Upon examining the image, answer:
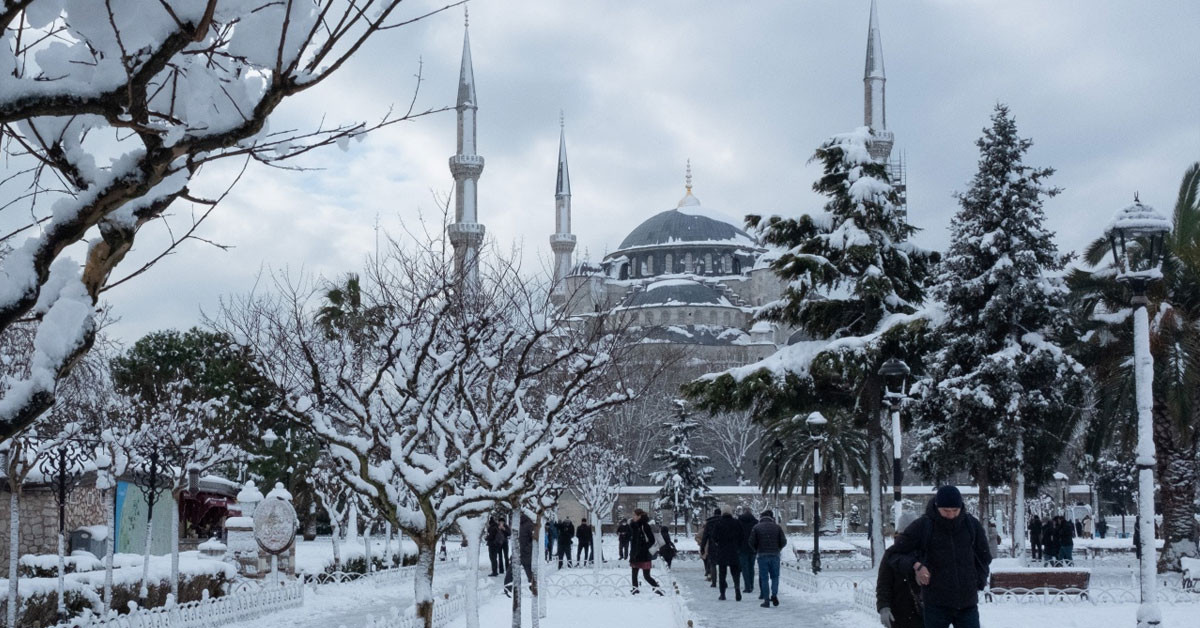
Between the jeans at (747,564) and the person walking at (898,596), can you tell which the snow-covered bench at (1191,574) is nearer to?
the jeans at (747,564)

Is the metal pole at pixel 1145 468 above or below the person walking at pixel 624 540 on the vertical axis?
above

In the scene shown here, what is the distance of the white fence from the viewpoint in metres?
10.9

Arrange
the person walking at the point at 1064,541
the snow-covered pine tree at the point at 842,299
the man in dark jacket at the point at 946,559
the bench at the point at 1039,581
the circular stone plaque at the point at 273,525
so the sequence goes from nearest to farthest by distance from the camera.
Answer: the man in dark jacket at the point at 946,559 → the bench at the point at 1039,581 → the circular stone plaque at the point at 273,525 → the snow-covered pine tree at the point at 842,299 → the person walking at the point at 1064,541

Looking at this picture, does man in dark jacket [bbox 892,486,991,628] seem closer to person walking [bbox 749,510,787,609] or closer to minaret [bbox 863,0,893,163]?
person walking [bbox 749,510,787,609]

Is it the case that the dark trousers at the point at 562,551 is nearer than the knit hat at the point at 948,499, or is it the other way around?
the knit hat at the point at 948,499

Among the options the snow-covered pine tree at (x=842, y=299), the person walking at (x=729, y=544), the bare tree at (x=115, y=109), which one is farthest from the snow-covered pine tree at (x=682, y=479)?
the bare tree at (x=115, y=109)

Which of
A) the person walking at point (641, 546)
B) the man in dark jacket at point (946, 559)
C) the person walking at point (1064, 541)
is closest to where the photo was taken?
the man in dark jacket at point (946, 559)

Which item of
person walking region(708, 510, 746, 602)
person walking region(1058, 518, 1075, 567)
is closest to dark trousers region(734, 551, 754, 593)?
person walking region(708, 510, 746, 602)

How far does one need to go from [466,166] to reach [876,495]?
120 ft

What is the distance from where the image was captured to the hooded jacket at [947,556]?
6.77 meters

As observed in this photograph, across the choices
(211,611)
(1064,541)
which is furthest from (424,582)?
(1064,541)

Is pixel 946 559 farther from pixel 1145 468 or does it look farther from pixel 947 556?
pixel 1145 468

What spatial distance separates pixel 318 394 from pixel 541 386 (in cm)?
1029

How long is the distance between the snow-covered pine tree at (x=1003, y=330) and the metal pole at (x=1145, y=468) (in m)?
13.4
